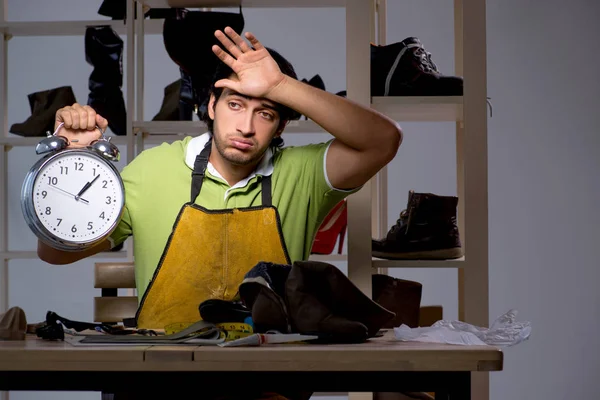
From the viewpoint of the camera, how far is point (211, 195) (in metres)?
2.54

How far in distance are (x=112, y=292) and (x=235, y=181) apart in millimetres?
939

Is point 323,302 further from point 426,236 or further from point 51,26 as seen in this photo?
point 51,26

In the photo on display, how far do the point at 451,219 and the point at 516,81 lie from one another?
2.83 meters

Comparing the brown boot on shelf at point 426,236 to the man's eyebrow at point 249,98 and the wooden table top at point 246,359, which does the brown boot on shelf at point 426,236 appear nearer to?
the man's eyebrow at point 249,98

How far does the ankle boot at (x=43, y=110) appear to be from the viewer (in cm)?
490

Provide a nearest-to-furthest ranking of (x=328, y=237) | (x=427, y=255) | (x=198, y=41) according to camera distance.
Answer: (x=427, y=255) < (x=198, y=41) < (x=328, y=237)

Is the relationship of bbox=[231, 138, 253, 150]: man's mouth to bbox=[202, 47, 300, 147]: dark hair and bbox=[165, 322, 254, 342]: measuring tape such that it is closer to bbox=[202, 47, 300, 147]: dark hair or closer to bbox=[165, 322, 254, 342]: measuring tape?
bbox=[202, 47, 300, 147]: dark hair

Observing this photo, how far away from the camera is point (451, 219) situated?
9.67 feet

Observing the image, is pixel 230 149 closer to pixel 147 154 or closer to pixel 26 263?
pixel 147 154

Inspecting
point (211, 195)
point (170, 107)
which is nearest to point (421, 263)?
point (211, 195)

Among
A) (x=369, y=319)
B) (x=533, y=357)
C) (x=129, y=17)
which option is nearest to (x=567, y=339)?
(x=533, y=357)

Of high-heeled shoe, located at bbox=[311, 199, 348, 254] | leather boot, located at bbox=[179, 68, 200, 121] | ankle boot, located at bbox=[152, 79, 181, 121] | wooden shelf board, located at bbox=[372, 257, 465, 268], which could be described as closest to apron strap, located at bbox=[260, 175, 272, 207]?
wooden shelf board, located at bbox=[372, 257, 465, 268]

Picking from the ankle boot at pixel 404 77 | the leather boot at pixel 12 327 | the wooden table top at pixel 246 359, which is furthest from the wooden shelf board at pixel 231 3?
the wooden table top at pixel 246 359

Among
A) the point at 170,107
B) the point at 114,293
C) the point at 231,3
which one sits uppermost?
the point at 231,3
